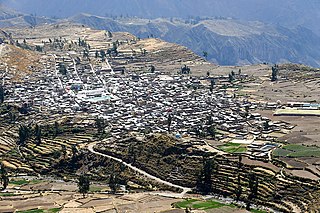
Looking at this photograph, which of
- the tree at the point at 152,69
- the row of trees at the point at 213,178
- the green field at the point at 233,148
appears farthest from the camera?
the tree at the point at 152,69

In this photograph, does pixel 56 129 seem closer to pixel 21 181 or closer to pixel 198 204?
pixel 21 181

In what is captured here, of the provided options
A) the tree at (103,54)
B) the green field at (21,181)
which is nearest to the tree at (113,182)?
the green field at (21,181)

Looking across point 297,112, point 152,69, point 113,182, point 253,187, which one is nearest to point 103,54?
point 152,69

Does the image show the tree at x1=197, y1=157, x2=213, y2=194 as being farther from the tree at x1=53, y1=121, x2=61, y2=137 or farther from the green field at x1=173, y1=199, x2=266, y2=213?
the tree at x1=53, y1=121, x2=61, y2=137

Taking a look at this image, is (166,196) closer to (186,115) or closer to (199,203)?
(199,203)

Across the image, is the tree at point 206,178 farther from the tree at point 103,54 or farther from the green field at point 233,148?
the tree at point 103,54

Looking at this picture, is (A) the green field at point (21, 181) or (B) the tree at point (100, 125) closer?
(A) the green field at point (21, 181)

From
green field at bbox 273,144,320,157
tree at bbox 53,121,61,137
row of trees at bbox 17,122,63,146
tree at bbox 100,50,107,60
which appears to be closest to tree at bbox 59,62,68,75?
tree at bbox 100,50,107,60
